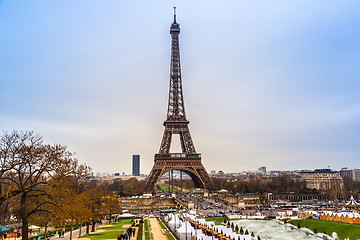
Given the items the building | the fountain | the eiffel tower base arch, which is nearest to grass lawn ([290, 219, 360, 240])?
the fountain

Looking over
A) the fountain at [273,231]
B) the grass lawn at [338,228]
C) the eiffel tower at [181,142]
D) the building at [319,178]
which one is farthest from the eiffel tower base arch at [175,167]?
the building at [319,178]

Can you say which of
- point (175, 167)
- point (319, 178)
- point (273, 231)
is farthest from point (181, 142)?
point (319, 178)

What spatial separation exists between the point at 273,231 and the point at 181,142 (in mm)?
60465

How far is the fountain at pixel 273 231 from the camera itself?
40.6 m

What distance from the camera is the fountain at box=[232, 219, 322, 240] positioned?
1597 inches

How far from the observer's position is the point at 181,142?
104000 millimetres

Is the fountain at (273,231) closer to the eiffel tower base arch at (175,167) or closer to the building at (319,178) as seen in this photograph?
the eiffel tower base arch at (175,167)

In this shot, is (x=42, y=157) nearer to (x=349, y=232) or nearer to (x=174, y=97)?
(x=349, y=232)

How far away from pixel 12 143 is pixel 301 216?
48.3 m

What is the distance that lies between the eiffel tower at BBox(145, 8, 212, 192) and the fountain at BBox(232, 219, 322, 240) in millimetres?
41844

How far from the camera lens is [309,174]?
544 ft

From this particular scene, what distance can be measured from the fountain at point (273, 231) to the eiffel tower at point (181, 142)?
137ft

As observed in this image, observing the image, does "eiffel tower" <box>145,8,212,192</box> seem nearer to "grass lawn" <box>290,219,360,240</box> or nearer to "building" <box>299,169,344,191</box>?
Result: "grass lawn" <box>290,219,360,240</box>

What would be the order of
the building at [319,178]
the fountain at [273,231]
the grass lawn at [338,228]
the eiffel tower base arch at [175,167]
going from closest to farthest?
the grass lawn at [338,228] → the fountain at [273,231] → the eiffel tower base arch at [175,167] → the building at [319,178]
